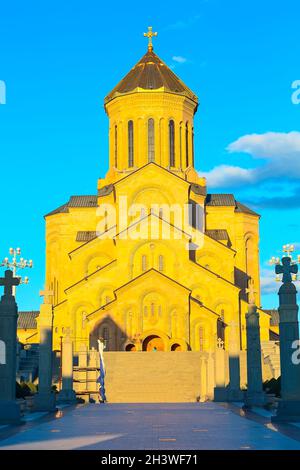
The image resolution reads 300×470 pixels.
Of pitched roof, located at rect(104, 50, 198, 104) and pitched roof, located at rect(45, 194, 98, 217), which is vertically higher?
pitched roof, located at rect(104, 50, 198, 104)

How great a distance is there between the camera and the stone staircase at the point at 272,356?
41.2m

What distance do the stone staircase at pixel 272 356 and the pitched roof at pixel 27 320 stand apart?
26.5 meters

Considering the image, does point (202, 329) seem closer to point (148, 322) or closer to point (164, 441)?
point (148, 322)

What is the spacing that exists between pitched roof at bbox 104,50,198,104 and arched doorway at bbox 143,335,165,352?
764 inches

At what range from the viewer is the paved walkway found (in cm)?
1177

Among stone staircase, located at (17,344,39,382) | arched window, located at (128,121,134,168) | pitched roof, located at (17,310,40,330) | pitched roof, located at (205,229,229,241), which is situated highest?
arched window, located at (128,121,134,168)

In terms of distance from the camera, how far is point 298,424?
15.9 m

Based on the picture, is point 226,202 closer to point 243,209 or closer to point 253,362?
point 243,209

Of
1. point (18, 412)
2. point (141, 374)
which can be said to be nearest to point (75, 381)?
point (141, 374)

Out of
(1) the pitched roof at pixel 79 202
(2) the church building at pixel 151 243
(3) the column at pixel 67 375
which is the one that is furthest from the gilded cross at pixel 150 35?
(3) the column at pixel 67 375

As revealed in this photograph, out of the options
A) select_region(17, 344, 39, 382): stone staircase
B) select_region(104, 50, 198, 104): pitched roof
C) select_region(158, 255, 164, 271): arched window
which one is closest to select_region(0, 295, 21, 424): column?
select_region(17, 344, 39, 382): stone staircase

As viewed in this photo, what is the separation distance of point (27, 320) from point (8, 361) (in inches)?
2162

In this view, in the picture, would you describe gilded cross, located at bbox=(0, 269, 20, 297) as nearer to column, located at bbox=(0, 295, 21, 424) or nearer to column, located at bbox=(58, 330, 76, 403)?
column, located at bbox=(0, 295, 21, 424)

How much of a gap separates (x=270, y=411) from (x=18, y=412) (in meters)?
7.47
